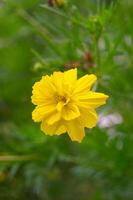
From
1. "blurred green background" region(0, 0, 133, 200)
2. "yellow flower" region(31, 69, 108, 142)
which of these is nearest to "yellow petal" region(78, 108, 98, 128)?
"yellow flower" region(31, 69, 108, 142)

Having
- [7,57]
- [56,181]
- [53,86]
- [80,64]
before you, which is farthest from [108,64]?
[7,57]

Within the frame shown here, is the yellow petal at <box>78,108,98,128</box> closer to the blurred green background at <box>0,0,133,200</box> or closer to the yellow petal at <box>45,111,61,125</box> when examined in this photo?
the yellow petal at <box>45,111,61,125</box>

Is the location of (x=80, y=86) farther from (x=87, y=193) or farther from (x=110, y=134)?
(x=87, y=193)

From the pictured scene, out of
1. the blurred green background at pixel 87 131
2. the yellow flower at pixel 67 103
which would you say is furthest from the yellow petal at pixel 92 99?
the blurred green background at pixel 87 131

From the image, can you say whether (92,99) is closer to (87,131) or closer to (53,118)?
(53,118)

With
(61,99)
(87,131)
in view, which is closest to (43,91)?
(61,99)
